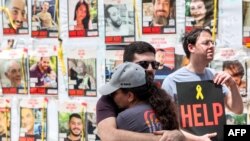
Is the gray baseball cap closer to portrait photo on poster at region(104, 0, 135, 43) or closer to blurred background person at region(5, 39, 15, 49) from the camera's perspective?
portrait photo on poster at region(104, 0, 135, 43)

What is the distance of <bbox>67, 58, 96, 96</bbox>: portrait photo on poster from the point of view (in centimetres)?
331

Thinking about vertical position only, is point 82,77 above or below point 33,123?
above

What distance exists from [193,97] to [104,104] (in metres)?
0.66

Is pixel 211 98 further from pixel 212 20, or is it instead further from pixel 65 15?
pixel 65 15

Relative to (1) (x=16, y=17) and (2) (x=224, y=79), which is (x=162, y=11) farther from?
(1) (x=16, y=17)

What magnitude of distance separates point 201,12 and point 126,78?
1.11 m

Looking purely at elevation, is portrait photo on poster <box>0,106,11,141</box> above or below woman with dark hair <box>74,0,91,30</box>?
below

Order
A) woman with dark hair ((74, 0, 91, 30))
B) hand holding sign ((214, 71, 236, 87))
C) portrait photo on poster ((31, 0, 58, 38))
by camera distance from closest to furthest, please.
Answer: hand holding sign ((214, 71, 236, 87)) < woman with dark hair ((74, 0, 91, 30)) < portrait photo on poster ((31, 0, 58, 38))

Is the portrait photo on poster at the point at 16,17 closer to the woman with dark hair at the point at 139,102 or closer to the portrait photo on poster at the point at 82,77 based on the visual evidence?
the portrait photo on poster at the point at 82,77

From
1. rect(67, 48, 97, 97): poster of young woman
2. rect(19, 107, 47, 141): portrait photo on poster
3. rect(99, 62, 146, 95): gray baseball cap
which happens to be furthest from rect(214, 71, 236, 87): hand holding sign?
rect(19, 107, 47, 141): portrait photo on poster

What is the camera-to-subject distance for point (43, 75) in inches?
136

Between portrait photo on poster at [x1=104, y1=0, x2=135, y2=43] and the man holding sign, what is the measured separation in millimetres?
623

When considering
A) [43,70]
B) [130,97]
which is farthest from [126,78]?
[43,70]

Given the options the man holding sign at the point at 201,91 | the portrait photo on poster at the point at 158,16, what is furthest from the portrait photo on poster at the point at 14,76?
the man holding sign at the point at 201,91
